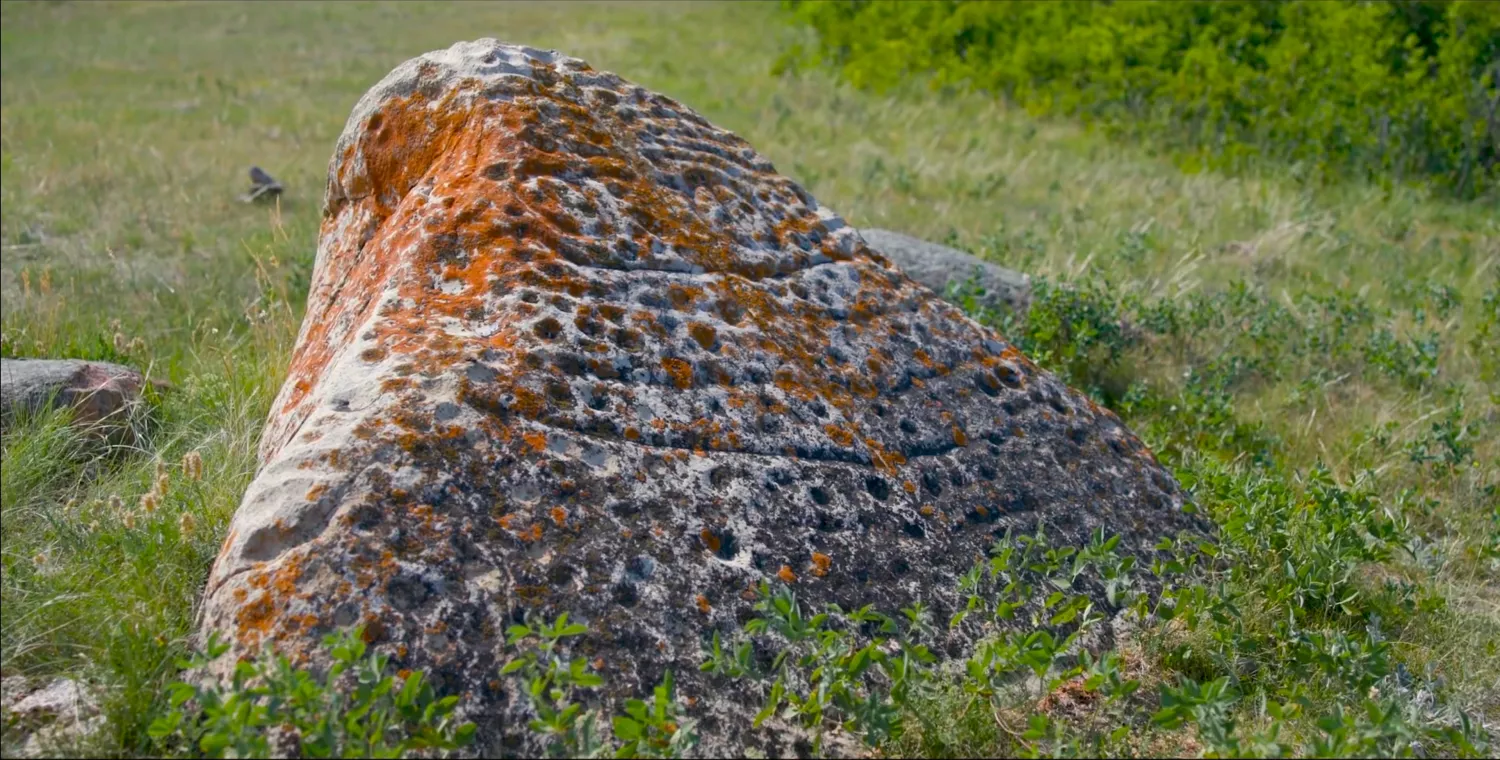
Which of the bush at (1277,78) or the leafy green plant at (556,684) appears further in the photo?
the bush at (1277,78)

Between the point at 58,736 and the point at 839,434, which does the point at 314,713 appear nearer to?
the point at 58,736

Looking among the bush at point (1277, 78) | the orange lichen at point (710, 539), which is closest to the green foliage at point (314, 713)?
the orange lichen at point (710, 539)

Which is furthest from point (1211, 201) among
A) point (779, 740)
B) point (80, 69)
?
point (80, 69)

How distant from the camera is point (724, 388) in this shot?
9.52ft

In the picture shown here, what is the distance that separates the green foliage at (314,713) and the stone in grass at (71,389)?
2069 mm

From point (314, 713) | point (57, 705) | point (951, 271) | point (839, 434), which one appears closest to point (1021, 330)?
point (951, 271)

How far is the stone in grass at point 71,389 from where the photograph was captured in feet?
12.7

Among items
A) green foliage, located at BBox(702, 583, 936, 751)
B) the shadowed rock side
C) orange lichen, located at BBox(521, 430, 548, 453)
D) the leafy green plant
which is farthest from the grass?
orange lichen, located at BBox(521, 430, 548, 453)

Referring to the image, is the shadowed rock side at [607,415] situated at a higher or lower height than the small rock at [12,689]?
higher

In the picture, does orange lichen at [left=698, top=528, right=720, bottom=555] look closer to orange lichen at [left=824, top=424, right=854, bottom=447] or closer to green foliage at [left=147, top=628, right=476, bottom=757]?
orange lichen at [left=824, top=424, right=854, bottom=447]

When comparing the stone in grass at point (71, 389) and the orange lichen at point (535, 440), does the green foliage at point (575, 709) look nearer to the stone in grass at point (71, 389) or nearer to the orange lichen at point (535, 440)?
the orange lichen at point (535, 440)

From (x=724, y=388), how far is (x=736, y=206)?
850mm

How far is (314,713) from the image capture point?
1971 mm

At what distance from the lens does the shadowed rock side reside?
7.46ft
